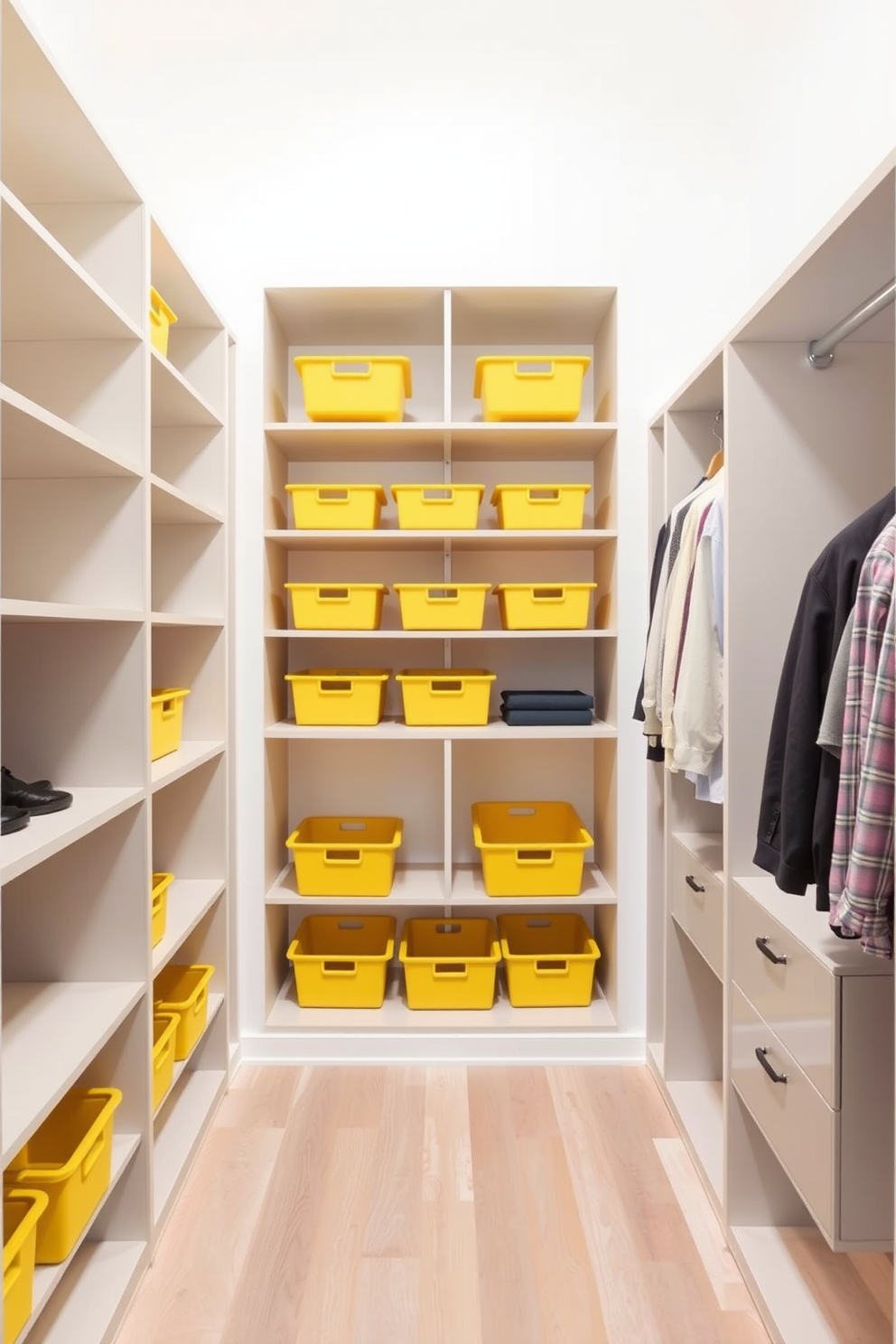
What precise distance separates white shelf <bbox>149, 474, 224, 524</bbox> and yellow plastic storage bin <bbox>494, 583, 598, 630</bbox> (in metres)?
0.89

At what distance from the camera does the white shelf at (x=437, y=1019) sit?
8.55 ft

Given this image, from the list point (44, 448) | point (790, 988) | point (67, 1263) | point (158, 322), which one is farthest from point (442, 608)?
point (67, 1263)

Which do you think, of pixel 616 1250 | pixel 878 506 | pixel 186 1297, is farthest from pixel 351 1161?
pixel 878 506

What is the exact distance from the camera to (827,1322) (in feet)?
5.07

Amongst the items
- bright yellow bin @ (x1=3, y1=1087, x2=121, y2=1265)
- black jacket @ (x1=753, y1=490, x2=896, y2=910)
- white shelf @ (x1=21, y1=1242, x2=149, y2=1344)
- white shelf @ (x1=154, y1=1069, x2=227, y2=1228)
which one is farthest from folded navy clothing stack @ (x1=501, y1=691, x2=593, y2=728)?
white shelf @ (x1=21, y1=1242, x2=149, y2=1344)

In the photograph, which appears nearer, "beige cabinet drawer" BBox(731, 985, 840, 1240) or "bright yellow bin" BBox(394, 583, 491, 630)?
"beige cabinet drawer" BBox(731, 985, 840, 1240)

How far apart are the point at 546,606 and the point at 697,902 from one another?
3.15ft

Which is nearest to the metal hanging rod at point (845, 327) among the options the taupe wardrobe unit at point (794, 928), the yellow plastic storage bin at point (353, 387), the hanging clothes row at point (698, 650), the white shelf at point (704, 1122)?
the taupe wardrobe unit at point (794, 928)

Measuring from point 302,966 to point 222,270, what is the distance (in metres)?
2.23

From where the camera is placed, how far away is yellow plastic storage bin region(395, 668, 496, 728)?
2623 mm

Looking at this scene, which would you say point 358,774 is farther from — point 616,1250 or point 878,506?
point 878,506

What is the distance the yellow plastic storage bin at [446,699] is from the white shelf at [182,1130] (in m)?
1.17

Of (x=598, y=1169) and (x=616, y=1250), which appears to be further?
(x=598, y=1169)

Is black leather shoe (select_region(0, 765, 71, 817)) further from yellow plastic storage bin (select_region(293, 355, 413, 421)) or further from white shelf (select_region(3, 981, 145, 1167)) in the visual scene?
yellow plastic storage bin (select_region(293, 355, 413, 421))
